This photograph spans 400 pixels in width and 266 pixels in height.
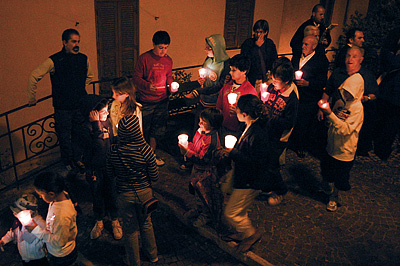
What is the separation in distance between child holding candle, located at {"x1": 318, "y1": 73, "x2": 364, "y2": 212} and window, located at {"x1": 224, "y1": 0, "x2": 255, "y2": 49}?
23.1 ft

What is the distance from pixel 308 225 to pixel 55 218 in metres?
3.58

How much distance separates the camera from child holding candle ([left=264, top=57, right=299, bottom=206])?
5.44 m

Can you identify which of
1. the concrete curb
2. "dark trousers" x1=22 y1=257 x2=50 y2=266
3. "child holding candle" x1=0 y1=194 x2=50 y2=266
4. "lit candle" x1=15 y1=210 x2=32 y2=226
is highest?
"lit candle" x1=15 y1=210 x2=32 y2=226

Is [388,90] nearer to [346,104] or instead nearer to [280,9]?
[346,104]

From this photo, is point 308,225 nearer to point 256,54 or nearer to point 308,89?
point 308,89

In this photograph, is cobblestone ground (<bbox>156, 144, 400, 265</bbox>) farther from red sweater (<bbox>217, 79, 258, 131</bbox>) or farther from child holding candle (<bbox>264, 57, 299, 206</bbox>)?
red sweater (<bbox>217, 79, 258, 131</bbox>)

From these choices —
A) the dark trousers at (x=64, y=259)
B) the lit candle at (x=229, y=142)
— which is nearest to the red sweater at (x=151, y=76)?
the lit candle at (x=229, y=142)

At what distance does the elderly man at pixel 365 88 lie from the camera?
5684 millimetres

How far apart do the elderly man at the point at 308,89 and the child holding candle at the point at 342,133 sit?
1.36m

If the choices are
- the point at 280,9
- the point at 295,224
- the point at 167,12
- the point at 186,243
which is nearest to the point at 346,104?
the point at 295,224

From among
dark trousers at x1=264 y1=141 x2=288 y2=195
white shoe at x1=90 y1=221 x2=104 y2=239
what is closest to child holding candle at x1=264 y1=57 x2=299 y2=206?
dark trousers at x1=264 y1=141 x2=288 y2=195

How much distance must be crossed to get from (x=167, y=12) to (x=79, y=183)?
564 centimetres

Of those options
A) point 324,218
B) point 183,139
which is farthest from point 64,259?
point 324,218

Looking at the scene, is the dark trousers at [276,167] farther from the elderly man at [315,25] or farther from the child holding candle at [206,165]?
the elderly man at [315,25]
